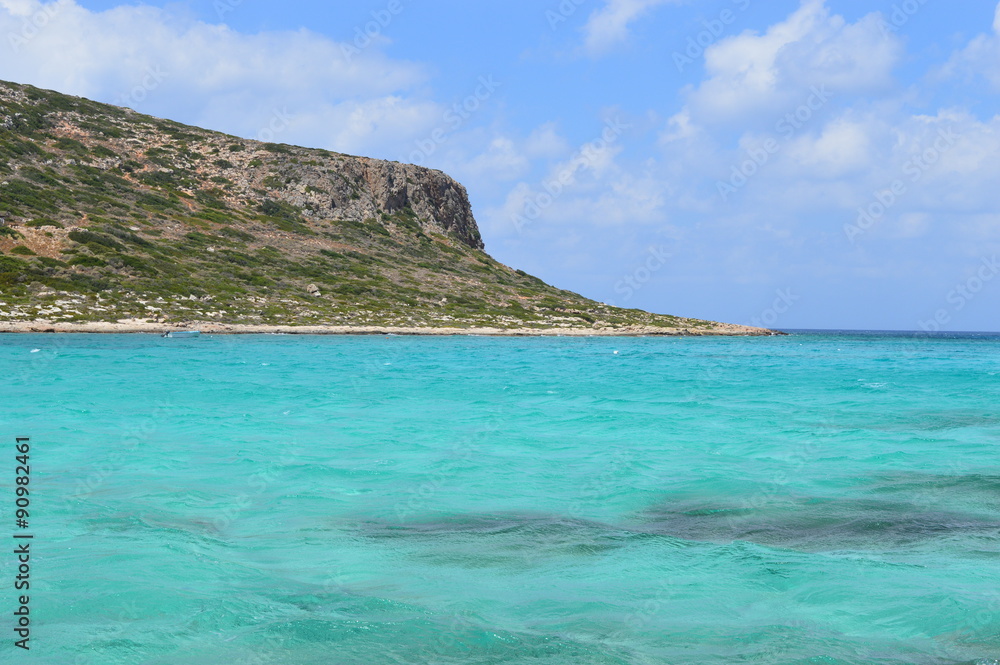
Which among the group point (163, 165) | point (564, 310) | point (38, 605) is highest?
point (163, 165)

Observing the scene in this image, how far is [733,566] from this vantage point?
930 centimetres

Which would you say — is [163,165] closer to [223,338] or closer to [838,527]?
[223,338]


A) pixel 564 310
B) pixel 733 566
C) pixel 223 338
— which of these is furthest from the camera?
pixel 564 310

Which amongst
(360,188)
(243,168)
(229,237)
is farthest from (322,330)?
(243,168)

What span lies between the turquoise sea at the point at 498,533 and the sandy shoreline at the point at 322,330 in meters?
34.3

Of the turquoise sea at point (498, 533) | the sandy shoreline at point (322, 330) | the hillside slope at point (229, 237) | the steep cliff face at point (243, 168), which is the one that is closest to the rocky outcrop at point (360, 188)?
the steep cliff face at point (243, 168)

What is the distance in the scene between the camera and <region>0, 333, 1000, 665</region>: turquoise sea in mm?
7262

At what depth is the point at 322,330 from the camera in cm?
6969

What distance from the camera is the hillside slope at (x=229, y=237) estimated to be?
69875 millimetres

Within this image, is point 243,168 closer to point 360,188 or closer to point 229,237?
point 360,188

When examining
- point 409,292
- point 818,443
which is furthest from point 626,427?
point 409,292

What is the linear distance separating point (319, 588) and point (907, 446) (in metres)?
15.4

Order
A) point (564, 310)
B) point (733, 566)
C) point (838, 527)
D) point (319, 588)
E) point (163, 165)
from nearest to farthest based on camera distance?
point (319, 588), point (733, 566), point (838, 527), point (564, 310), point (163, 165)

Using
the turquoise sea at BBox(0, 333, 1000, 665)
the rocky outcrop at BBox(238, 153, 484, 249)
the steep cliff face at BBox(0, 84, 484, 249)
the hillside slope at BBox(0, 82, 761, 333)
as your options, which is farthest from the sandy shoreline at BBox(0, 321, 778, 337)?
the rocky outcrop at BBox(238, 153, 484, 249)
